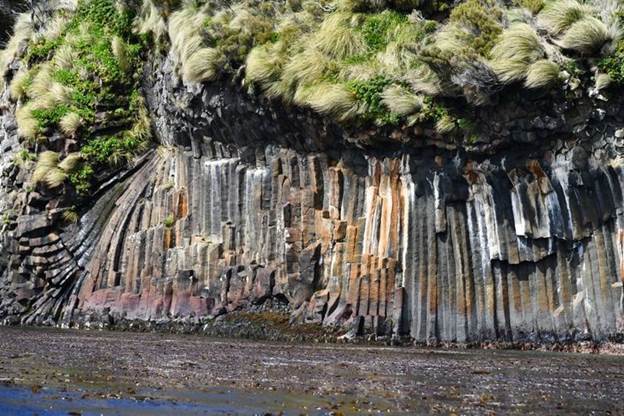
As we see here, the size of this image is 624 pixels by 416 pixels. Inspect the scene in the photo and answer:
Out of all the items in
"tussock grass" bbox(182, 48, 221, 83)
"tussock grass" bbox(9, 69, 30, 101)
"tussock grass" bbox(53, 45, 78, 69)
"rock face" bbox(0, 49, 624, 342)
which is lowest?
"rock face" bbox(0, 49, 624, 342)

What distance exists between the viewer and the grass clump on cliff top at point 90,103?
34469 millimetres

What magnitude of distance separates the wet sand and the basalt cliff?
1.88 metres

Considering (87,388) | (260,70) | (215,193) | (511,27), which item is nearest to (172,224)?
(215,193)

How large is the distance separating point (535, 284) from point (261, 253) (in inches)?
312

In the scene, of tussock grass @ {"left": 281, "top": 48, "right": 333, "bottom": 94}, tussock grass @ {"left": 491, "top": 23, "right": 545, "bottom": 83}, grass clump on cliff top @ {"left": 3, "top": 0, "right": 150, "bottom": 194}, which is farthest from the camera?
grass clump on cliff top @ {"left": 3, "top": 0, "right": 150, "bottom": 194}

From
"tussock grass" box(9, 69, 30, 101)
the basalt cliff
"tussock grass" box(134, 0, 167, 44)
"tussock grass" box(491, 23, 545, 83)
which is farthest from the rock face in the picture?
"tussock grass" box(9, 69, 30, 101)

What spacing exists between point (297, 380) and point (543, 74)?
369 inches

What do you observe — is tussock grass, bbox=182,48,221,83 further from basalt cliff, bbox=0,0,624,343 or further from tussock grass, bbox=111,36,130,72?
tussock grass, bbox=111,36,130,72

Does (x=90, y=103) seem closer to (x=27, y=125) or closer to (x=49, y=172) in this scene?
(x=27, y=125)

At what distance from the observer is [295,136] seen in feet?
91.1

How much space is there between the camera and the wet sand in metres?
14.0

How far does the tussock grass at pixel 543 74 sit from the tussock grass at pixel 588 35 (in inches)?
24.4

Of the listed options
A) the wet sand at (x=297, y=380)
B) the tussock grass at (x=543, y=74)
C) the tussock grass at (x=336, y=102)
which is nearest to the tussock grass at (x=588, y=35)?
the tussock grass at (x=543, y=74)

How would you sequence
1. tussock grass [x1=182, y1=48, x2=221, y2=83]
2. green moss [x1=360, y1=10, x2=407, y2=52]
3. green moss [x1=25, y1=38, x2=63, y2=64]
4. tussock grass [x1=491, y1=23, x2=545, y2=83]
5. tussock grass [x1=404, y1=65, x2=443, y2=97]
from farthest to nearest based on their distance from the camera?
1. green moss [x1=25, y1=38, x2=63, y2=64]
2. tussock grass [x1=182, y1=48, x2=221, y2=83]
3. green moss [x1=360, y1=10, x2=407, y2=52]
4. tussock grass [x1=404, y1=65, x2=443, y2=97]
5. tussock grass [x1=491, y1=23, x2=545, y2=83]
